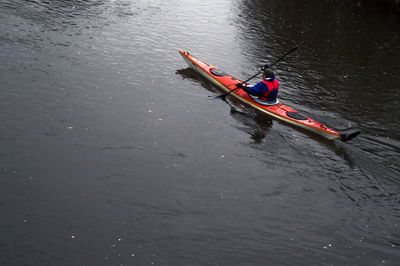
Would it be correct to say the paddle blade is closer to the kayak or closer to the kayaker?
the kayak

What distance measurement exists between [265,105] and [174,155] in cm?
449

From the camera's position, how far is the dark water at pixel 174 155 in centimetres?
877

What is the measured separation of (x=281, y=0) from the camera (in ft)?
99.1

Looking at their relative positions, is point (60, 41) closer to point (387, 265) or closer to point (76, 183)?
point (76, 183)

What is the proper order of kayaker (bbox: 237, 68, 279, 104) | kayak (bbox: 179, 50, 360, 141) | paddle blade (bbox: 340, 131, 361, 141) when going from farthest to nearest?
kayaker (bbox: 237, 68, 279, 104)
kayak (bbox: 179, 50, 360, 141)
paddle blade (bbox: 340, 131, 361, 141)

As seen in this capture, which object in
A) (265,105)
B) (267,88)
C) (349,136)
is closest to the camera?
(349,136)

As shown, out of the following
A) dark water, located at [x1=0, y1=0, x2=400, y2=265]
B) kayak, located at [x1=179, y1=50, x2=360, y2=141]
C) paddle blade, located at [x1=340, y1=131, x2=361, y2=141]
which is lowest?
dark water, located at [x1=0, y1=0, x2=400, y2=265]

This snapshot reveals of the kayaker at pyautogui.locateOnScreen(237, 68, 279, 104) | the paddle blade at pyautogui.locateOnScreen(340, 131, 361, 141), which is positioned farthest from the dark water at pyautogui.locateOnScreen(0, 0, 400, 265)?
the kayaker at pyautogui.locateOnScreen(237, 68, 279, 104)

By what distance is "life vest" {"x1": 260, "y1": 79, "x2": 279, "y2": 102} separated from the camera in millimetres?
13969

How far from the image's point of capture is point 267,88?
45.9 feet

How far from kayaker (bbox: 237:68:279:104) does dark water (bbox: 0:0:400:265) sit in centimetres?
88

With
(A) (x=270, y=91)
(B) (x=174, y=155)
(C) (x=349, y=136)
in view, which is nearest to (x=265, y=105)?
(A) (x=270, y=91)

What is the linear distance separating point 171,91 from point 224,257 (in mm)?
8140

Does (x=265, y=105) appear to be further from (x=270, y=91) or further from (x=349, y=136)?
(x=349, y=136)
